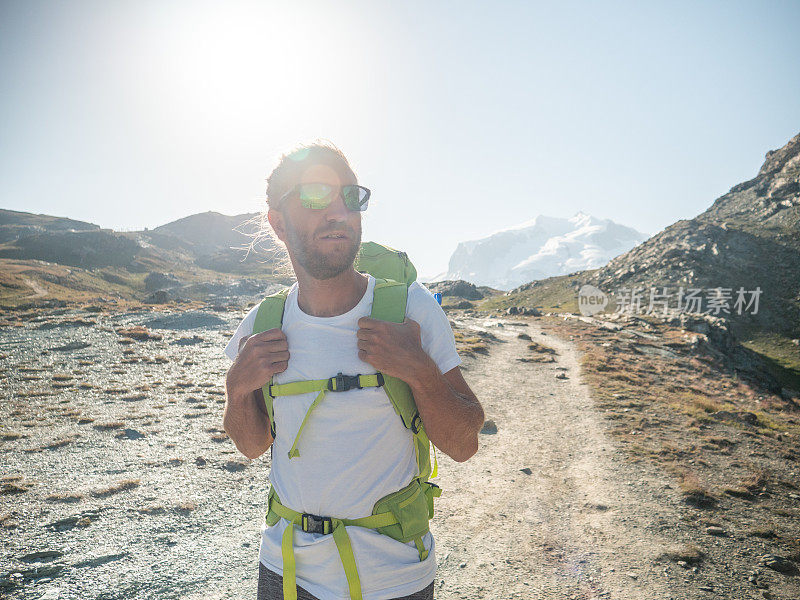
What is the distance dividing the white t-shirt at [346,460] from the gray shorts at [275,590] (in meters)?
0.05

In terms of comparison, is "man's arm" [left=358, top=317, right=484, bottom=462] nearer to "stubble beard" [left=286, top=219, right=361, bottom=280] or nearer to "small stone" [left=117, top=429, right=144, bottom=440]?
"stubble beard" [left=286, top=219, right=361, bottom=280]

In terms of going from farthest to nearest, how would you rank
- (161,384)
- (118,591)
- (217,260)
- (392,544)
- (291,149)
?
(217,260), (161,384), (118,591), (291,149), (392,544)

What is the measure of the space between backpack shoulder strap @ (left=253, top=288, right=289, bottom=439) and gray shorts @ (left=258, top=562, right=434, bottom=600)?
2.95 feet

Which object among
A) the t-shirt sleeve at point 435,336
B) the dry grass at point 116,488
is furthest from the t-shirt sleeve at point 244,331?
the dry grass at point 116,488

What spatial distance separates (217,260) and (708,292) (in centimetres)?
17584

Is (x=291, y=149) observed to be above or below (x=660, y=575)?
above

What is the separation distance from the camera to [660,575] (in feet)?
25.9

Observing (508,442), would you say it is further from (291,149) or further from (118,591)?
(291,149)

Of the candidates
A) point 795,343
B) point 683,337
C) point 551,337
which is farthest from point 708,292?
point 551,337

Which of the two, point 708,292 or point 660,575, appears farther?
point 708,292

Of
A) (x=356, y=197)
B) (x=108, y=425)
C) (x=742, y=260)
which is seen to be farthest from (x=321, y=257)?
(x=742, y=260)

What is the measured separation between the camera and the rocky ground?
7.81 metres

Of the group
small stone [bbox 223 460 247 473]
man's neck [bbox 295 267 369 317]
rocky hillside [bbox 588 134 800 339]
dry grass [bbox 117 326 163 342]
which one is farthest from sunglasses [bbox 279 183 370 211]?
rocky hillside [bbox 588 134 800 339]

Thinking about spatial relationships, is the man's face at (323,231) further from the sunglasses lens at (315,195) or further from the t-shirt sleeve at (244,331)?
the t-shirt sleeve at (244,331)
